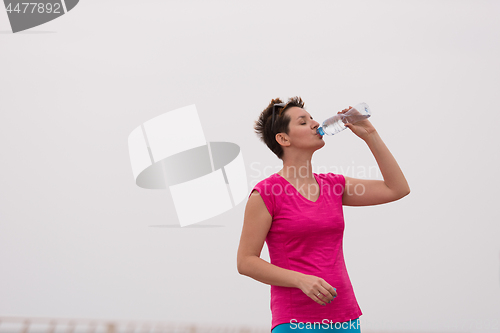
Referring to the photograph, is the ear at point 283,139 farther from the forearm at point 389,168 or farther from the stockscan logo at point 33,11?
the stockscan logo at point 33,11

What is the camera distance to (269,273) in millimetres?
884

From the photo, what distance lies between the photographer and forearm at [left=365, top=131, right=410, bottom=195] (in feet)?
3.52

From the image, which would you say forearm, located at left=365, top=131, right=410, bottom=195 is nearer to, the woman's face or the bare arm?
the woman's face

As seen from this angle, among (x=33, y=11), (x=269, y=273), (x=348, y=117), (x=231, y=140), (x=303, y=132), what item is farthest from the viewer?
(x=33, y=11)

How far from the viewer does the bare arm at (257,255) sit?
86 centimetres

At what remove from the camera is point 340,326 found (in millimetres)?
913

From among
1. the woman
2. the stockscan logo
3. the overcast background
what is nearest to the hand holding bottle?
the woman

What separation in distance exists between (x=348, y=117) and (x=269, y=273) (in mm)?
544

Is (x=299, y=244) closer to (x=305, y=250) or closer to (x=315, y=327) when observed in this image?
(x=305, y=250)

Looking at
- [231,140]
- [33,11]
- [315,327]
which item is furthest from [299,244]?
[33,11]

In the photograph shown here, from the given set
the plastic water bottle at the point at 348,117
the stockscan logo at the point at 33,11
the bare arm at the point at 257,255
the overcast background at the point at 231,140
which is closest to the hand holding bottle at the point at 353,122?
the plastic water bottle at the point at 348,117

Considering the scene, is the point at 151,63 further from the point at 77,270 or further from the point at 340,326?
the point at 340,326

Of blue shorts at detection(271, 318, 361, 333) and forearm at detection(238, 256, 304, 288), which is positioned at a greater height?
forearm at detection(238, 256, 304, 288)

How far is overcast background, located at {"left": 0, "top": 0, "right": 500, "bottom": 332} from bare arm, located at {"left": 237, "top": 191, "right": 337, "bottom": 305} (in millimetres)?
1719
